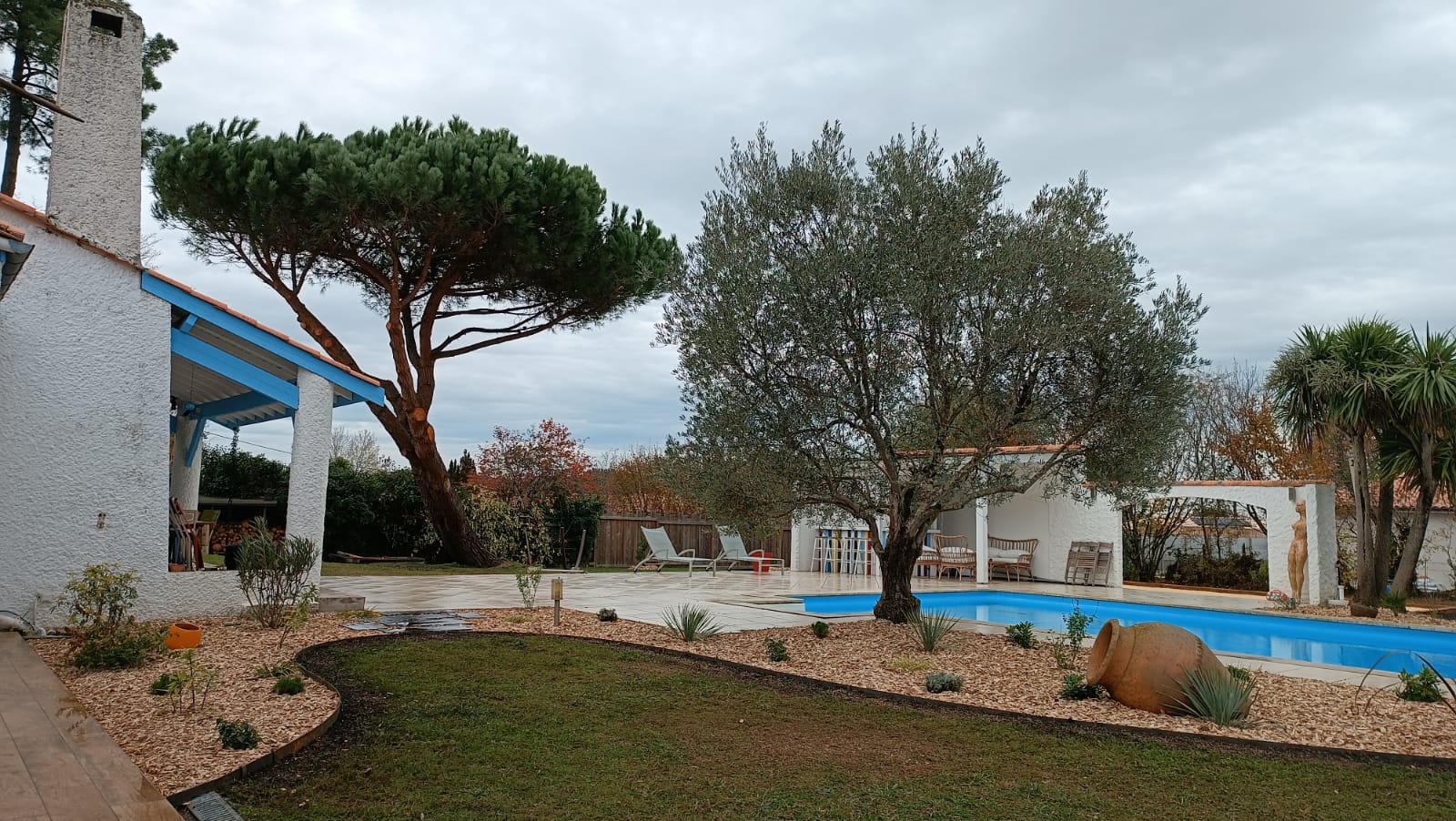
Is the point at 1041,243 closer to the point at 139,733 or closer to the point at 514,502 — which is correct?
the point at 139,733

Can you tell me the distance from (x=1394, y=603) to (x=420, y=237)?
50.3 feet

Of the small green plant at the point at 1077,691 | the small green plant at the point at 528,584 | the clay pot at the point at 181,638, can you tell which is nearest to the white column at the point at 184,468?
the small green plant at the point at 528,584

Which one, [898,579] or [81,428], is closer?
[81,428]

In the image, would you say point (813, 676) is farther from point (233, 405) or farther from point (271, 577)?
point (233, 405)

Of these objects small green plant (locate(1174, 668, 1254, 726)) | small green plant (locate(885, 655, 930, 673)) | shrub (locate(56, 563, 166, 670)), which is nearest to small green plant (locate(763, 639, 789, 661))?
small green plant (locate(885, 655, 930, 673))

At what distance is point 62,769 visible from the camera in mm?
3430

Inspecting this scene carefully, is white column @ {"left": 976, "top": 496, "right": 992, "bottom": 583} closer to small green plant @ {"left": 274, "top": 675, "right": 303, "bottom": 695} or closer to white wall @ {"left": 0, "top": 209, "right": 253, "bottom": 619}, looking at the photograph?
white wall @ {"left": 0, "top": 209, "right": 253, "bottom": 619}

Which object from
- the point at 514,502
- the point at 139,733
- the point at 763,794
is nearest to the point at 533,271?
the point at 514,502

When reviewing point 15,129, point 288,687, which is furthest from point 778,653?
point 15,129

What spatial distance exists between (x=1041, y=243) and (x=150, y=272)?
8.52 metres

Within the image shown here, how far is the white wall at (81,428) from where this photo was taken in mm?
7500

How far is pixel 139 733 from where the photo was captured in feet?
14.3

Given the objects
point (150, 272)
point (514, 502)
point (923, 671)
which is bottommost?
point (923, 671)

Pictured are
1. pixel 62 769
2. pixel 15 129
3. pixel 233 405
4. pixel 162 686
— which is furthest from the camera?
pixel 15 129
